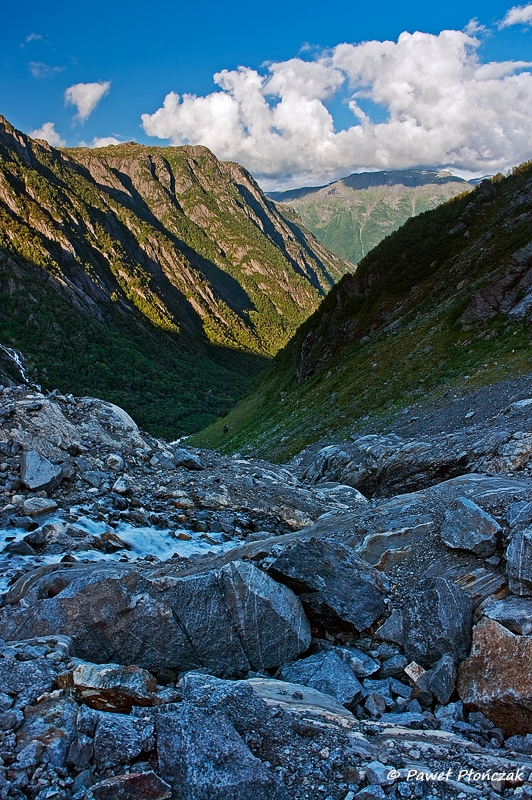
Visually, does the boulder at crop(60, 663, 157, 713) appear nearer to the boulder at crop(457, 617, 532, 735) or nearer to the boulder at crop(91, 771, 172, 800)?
the boulder at crop(91, 771, 172, 800)

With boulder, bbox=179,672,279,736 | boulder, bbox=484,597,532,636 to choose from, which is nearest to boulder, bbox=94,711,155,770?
boulder, bbox=179,672,279,736

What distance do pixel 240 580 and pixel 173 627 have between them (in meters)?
1.31

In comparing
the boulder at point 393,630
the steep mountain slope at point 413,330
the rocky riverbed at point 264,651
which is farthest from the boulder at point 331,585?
the steep mountain slope at point 413,330

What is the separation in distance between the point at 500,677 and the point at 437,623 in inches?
51.2

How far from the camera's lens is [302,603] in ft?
28.1

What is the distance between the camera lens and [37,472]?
1420cm

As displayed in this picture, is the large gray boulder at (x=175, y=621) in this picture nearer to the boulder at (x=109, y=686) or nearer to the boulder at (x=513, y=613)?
the boulder at (x=109, y=686)

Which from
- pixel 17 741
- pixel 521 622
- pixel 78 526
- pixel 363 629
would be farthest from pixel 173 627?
pixel 78 526

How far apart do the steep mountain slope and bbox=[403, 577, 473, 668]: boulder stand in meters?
25.5

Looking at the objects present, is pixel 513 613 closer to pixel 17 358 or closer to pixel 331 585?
pixel 331 585

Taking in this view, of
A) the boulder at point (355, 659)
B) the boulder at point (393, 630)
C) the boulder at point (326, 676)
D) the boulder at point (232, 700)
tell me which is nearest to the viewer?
the boulder at point (232, 700)

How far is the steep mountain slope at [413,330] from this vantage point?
3591 centimetres

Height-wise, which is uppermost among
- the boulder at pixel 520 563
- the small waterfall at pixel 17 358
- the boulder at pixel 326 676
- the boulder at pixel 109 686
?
the small waterfall at pixel 17 358

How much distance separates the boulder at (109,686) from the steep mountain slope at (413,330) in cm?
2960
